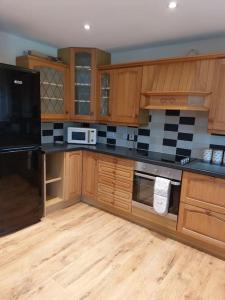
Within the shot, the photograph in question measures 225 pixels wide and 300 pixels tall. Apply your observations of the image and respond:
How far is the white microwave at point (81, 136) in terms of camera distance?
10.6 feet

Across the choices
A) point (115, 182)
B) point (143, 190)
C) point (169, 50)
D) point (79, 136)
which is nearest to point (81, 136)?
point (79, 136)

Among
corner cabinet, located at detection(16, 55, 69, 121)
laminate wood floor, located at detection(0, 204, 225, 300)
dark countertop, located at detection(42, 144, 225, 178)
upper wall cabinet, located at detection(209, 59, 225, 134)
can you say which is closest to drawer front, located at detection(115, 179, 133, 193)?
dark countertop, located at detection(42, 144, 225, 178)

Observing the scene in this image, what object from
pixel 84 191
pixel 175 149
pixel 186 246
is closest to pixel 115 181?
pixel 84 191

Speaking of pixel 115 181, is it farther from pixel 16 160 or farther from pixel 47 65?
pixel 47 65

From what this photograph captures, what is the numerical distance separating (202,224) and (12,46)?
3.04m

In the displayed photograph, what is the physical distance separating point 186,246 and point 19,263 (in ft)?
5.54

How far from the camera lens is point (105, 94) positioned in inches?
122

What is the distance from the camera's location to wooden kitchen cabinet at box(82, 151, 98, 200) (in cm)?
301

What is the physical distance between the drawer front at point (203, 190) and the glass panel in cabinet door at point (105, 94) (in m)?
1.49

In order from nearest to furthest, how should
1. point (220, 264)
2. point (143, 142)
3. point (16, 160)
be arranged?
point (220, 264), point (16, 160), point (143, 142)

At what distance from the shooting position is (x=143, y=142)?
3086 mm

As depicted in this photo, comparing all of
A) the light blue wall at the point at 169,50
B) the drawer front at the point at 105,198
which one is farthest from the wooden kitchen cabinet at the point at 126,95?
A: the drawer front at the point at 105,198

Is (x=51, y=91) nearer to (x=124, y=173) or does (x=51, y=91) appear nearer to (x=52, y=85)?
(x=52, y=85)

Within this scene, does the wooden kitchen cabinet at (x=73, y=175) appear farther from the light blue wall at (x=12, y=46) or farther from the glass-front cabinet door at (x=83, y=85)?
the light blue wall at (x=12, y=46)
